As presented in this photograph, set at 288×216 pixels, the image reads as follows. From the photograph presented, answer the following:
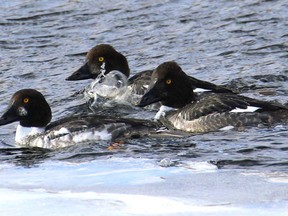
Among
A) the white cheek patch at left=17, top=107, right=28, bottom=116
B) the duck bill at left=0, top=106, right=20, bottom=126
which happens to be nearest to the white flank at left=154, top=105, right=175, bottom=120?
the white cheek patch at left=17, top=107, right=28, bottom=116

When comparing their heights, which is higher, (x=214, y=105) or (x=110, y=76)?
(x=214, y=105)

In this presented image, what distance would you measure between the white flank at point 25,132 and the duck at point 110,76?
2790mm

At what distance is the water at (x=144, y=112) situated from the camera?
8828 mm

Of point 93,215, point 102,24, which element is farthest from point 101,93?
point 93,215

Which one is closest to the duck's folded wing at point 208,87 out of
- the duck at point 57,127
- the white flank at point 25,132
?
the duck at point 57,127

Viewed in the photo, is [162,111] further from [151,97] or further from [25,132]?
[25,132]

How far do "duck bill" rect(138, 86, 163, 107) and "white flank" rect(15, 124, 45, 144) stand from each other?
1596mm

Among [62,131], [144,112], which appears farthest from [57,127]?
[144,112]

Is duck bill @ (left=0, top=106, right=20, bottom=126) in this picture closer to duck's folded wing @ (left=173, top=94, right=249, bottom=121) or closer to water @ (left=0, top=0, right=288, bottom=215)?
water @ (left=0, top=0, right=288, bottom=215)

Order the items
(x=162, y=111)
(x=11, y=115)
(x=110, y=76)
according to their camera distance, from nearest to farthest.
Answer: (x=11, y=115), (x=162, y=111), (x=110, y=76)

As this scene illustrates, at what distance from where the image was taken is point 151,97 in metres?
13.9

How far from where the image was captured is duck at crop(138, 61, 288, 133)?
42.5 feet

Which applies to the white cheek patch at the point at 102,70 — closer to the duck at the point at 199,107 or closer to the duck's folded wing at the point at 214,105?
the duck at the point at 199,107

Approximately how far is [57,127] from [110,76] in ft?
12.3
